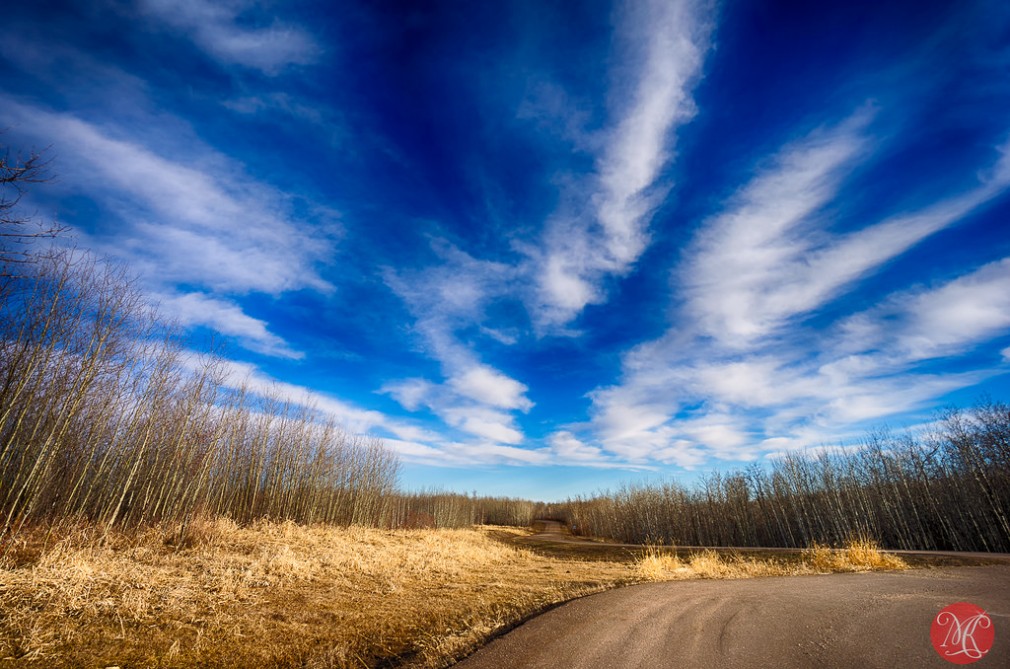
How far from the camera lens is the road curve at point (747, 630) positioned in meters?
3.98

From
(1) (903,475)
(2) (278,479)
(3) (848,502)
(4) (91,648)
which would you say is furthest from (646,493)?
(4) (91,648)

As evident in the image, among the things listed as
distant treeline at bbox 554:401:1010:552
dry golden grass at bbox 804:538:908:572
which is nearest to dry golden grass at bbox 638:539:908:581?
dry golden grass at bbox 804:538:908:572

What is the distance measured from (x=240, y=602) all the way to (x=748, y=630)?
871 cm

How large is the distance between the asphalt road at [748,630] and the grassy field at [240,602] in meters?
1.09

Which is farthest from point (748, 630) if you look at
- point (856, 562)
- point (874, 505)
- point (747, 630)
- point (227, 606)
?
point (874, 505)

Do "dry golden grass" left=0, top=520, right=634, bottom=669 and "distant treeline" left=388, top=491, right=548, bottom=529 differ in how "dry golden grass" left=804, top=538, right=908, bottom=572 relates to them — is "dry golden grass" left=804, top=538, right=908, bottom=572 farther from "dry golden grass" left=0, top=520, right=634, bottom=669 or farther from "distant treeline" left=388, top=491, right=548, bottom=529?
"distant treeline" left=388, top=491, right=548, bottom=529

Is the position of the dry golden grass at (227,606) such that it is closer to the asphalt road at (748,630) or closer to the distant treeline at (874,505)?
the asphalt road at (748,630)

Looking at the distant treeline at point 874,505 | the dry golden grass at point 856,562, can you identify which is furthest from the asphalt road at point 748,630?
the distant treeline at point 874,505

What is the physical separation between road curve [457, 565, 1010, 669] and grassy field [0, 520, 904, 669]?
3.55 ft

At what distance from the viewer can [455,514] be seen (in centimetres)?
5806

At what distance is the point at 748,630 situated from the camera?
4742mm

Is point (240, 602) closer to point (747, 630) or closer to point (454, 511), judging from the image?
point (747, 630)

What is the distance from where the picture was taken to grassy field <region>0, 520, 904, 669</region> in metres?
5.01

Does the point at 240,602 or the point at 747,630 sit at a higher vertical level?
the point at 747,630
